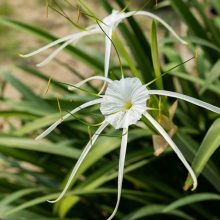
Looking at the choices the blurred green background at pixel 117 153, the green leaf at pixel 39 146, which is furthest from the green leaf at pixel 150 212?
the green leaf at pixel 39 146

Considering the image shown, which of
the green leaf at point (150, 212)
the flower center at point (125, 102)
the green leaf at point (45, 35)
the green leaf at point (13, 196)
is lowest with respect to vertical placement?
the flower center at point (125, 102)

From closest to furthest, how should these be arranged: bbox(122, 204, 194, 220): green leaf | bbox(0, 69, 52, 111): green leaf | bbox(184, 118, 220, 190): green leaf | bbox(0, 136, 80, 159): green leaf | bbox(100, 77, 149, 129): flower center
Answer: bbox(100, 77, 149, 129): flower center, bbox(184, 118, 220, 190): green leaf, bbox(122, 204, 194, 220): green leaf, bbox(0, 136, 80, 159): green leaf, bbox(0, 69, 52, 111): green leaf

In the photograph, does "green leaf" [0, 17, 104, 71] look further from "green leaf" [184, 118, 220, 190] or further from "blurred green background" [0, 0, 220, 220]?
"green leaf" [184, 118, 220, 190]

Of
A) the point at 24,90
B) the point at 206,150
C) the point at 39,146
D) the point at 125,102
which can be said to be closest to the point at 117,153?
the point at 39,146

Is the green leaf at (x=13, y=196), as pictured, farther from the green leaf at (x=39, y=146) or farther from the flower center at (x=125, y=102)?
the flower center at (x=125, y=102)

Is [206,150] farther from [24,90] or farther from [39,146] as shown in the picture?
[24,90]

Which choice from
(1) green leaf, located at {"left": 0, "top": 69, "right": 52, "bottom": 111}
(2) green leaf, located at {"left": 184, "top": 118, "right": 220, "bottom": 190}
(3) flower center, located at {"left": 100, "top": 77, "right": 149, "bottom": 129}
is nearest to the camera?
(3) flower center, located at {"left": 100, "top": 77, "right": 149, "bottom": 129}

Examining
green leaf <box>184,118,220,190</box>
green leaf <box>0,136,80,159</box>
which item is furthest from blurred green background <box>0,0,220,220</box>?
green leaf <box>184,118,220,190</box>

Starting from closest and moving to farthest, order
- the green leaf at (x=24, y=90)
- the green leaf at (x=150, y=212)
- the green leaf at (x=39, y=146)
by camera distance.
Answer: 1. the green leaf at (x=150, y=212)
2. the green leaf at (x=39, y=146)
3. the green leaf at (x=24, y=90)

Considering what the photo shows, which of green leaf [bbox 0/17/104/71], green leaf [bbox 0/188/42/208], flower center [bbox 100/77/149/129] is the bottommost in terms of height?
flower center [bbox 100/77/149/129]
